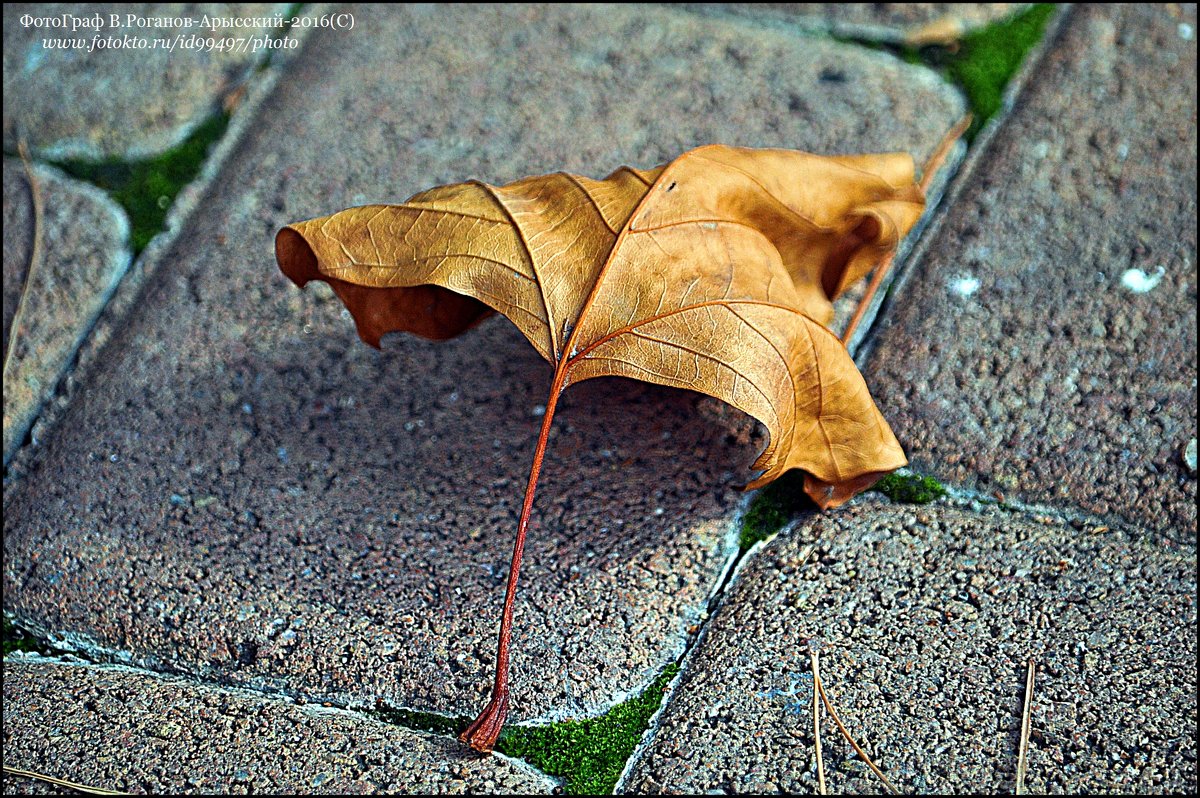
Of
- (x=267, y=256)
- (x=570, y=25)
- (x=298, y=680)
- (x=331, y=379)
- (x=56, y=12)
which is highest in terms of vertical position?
(x=56, y=12)

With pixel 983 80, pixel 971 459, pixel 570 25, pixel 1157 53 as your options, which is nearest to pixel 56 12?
pixel 570 25

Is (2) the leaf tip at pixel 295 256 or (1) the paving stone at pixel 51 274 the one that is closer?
(2) the leaf tip at pixel 295 256

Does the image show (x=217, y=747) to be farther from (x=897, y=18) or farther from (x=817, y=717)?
(x=897, y=18)

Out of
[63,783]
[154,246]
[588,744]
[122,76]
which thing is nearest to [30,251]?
[154,246]

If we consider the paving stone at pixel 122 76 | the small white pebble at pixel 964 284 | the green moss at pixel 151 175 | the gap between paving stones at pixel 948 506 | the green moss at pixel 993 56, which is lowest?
the gap between paving stones at pixel 948 506

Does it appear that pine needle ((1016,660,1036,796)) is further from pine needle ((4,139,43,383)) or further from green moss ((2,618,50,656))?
pine needle ((4,139,43,383))

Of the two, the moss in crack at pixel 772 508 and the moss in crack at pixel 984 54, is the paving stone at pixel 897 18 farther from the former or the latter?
the moss in crack at pixel 772 508

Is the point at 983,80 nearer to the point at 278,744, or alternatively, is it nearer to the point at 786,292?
the point at 786,292

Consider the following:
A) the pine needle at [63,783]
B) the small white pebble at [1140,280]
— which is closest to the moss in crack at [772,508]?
the small white pebble at [1140,280]
